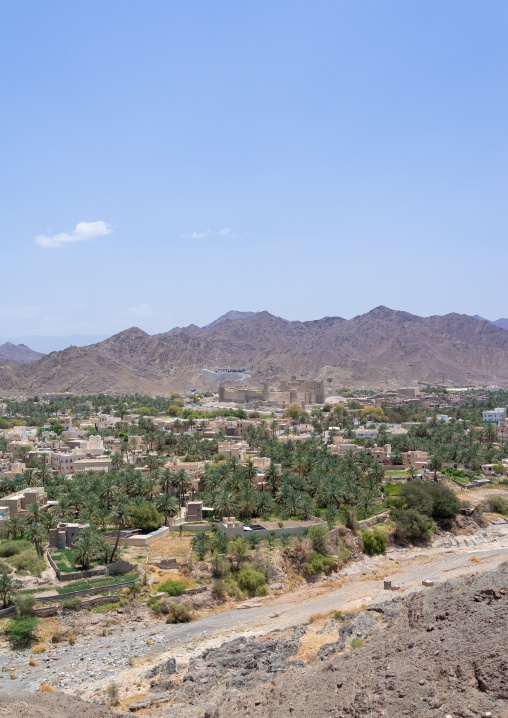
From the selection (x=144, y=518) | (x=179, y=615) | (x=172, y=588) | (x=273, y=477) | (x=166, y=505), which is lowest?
(x=179, y=615)

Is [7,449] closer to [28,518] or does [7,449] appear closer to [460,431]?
[28,518]

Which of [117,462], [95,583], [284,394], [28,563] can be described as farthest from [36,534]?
[284,394]

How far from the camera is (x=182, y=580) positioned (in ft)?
98.2

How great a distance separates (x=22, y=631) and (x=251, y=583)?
10498 mm

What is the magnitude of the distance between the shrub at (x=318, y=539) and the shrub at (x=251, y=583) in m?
4.33

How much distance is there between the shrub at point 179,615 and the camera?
27.4 meters

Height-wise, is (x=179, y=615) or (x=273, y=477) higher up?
(x=273, y=477)

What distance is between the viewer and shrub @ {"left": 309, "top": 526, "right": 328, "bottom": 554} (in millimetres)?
34156

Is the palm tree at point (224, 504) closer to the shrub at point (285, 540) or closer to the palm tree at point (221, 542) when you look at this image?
the palm tree at point (221, 542)

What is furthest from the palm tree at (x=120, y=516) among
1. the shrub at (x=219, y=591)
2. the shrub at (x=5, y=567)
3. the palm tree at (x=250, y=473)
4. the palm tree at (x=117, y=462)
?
the palm tree at (x=117, y=462)

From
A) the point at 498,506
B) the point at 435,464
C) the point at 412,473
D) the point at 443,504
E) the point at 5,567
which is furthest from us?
the point at 435,464

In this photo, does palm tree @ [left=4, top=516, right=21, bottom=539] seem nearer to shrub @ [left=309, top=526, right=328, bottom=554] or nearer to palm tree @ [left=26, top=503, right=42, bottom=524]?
palm tree @ [left=26, top=503, right=42, bottom=524]

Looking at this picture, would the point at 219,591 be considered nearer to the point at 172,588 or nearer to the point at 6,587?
the point at 172,588

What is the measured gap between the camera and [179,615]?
2745 cm
